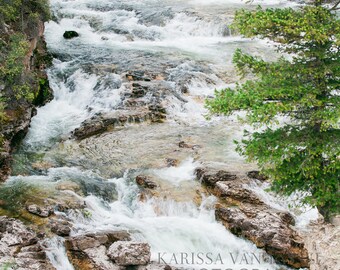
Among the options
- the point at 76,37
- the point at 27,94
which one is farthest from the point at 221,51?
the point at 27,94

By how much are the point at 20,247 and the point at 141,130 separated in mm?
9843

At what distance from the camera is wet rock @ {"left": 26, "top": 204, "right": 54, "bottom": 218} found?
1185cm

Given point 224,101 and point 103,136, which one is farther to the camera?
point 103,136

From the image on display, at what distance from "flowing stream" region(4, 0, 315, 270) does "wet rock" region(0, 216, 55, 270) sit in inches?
16.0

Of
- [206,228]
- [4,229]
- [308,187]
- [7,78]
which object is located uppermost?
[7,78]

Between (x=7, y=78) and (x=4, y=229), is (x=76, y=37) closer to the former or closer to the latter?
(x=7, y=78)

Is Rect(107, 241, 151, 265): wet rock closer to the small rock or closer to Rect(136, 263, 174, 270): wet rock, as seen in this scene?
Rect(136, 263, 174, 270): wet rock

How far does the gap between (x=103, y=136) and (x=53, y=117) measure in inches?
149

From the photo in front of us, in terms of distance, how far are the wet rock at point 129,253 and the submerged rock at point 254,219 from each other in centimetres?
309

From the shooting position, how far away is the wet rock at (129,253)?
1004 cm

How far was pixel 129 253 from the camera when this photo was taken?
10.1m

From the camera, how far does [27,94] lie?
16484mm

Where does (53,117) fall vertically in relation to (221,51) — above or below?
below

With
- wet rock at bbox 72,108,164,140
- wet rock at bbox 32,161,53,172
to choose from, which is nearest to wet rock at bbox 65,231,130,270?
wet rock at bbox 32,161,53,172
